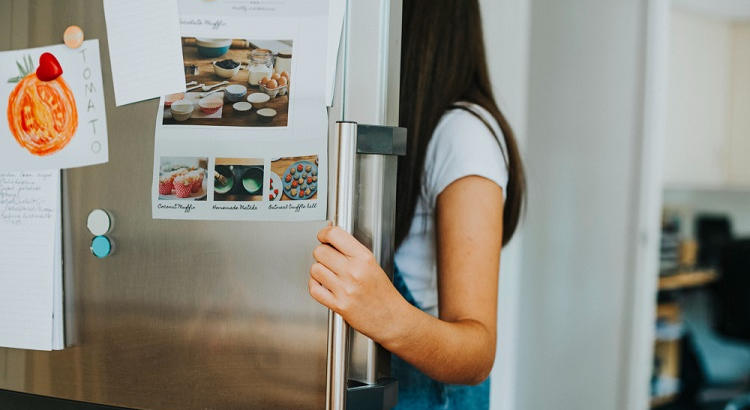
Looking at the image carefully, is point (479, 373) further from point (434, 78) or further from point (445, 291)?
point (434, 78)

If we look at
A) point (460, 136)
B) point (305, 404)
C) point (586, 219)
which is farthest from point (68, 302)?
point (586, 219)

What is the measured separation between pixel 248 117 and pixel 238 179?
0.07 m

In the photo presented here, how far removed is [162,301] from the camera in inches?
31.7

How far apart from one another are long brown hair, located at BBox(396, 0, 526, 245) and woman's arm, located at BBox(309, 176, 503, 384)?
87mm

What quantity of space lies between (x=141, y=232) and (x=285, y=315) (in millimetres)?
211

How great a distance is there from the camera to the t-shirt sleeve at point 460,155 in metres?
0.94

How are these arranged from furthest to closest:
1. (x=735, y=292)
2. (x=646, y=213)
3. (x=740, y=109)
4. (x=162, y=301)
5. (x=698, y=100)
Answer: (x=740, y=109) → (x=698, y=100) → (x=735, y=292) → (x=646, y=213) → (x=162, y=301)

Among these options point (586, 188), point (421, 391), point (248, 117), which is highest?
point (248, 117)

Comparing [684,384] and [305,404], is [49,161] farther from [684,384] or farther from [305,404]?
[684,384]

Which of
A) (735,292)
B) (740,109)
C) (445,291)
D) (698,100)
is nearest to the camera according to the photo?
(445,291)

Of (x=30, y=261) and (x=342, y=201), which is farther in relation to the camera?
(x=30, y=261)

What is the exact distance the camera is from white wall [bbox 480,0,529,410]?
73.8 inches

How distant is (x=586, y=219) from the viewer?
2400 mm

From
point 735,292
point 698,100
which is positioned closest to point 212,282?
point 735,292
